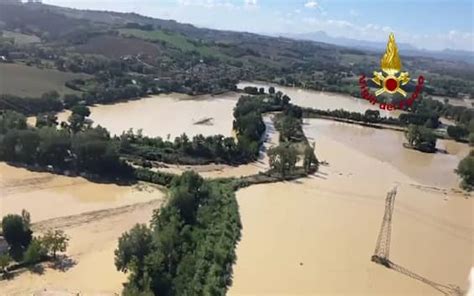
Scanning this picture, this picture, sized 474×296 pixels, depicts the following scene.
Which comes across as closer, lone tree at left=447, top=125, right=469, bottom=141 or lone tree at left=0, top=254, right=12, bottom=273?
lone tree at left=0, top=254, right=12, bottom=273

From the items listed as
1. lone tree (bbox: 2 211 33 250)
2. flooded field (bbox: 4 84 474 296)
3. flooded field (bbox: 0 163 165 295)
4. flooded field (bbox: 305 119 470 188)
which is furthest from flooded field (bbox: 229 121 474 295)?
lone tree (bbox: 2 211 33 250)

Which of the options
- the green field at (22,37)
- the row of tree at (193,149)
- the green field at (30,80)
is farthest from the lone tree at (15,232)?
the green field at (22,37)

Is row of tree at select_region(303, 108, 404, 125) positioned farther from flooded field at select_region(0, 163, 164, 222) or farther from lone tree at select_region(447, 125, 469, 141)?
flooded field at select_region(0, 163, 164, 222)

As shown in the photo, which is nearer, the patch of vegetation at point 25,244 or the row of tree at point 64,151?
the patch of vegetation at point 25,244

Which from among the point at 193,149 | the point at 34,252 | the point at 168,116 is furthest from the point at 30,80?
the point at 34,252

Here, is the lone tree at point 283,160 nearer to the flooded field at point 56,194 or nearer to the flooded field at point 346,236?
the flooded field at point 346,236

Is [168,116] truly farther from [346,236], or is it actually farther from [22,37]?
[22,37]
